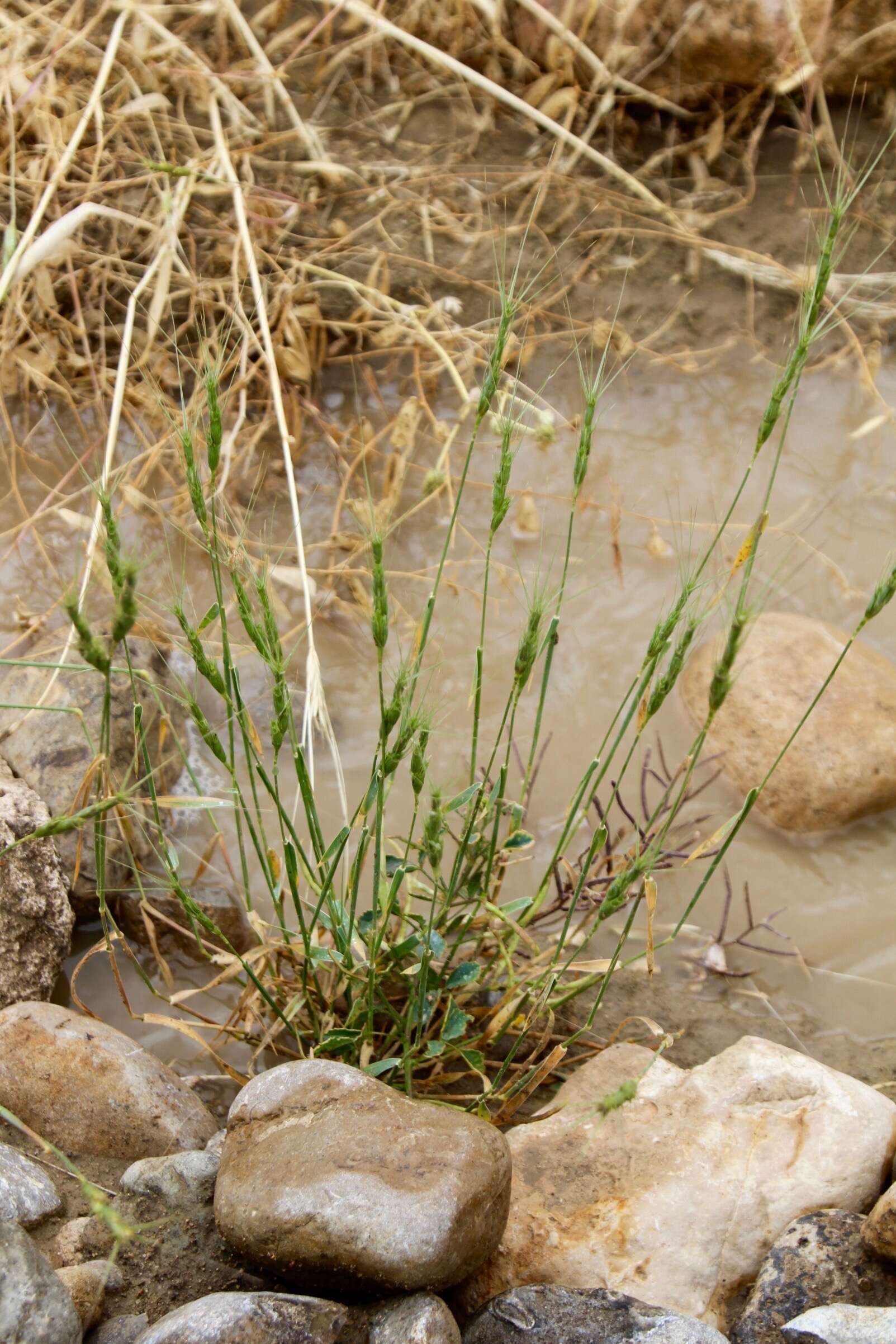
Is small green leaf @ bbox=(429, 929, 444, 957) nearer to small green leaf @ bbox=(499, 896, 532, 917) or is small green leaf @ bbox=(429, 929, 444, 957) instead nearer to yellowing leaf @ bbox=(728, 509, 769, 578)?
small green leaf @ bbox=(499, 896, 532, 917)

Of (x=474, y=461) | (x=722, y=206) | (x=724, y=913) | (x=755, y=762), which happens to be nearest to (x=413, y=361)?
(x=474, y=461)

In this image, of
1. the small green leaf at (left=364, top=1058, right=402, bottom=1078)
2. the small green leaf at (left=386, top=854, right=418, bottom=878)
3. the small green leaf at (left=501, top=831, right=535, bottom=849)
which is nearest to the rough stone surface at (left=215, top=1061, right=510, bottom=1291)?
the small green leaf at (left=364, top=1058, right=402, bottom=1078)

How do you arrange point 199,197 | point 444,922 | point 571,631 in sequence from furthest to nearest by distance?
point 199,197, point 571,631, point 444,922

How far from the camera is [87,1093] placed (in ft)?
5.73

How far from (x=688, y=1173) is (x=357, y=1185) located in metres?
0.55

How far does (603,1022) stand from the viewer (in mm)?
Result: 2172

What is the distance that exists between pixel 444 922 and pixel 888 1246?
76 cm

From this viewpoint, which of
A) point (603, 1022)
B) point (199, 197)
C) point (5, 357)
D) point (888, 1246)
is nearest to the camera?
point (888, 1246)

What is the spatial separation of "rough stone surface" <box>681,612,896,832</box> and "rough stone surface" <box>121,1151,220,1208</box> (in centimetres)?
139

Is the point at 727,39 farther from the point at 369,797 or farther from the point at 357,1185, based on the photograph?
the point at 357,1185

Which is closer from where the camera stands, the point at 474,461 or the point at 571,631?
the point at 571,631

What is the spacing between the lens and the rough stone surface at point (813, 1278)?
5.02 feet

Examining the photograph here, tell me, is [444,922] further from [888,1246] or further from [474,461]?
[474,461]

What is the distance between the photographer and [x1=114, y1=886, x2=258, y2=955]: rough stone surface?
7.35 feet
